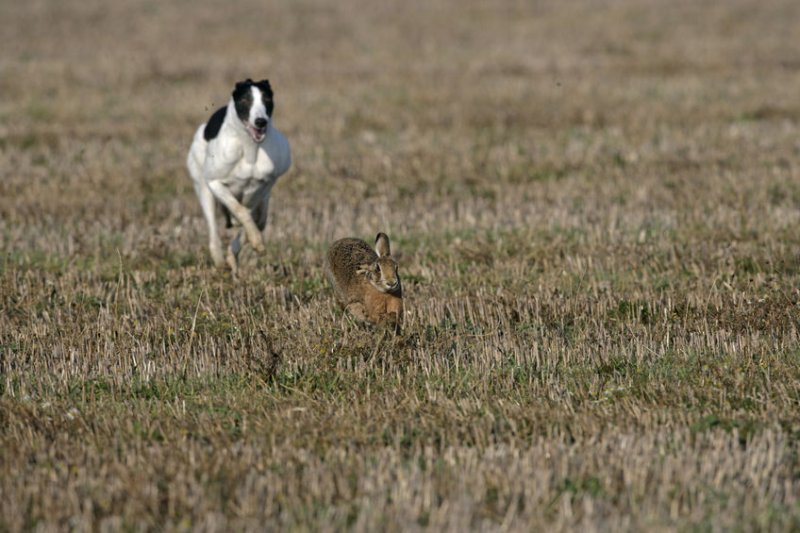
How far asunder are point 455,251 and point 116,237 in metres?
3.56

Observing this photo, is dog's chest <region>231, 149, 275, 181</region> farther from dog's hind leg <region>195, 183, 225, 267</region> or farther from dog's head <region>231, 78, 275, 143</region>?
dog's hind leg <region>195, 183, 225, 267</region>

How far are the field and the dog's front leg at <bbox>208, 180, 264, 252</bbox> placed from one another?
32cm

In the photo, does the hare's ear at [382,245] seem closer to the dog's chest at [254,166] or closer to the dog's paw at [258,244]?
the dog's paw at [258,244]

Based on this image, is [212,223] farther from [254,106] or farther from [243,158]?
[254,106]

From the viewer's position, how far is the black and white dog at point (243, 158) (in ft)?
31.2

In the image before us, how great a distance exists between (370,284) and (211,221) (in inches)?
147

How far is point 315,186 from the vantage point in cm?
1434

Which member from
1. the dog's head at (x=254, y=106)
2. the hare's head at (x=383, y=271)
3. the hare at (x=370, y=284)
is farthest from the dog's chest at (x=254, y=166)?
the hare's head at (x=383, y=271)

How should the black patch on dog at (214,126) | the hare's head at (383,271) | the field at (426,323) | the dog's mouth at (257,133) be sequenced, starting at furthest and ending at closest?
1. the black patch on dog at (214,126)
2. the dog's mouth at (257,133)
3. the hare's head at (383,271)
4. the field at (426,323)

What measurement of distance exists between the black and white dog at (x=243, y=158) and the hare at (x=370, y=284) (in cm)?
188

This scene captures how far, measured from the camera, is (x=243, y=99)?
957 cm

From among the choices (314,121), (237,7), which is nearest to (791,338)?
(314,121)

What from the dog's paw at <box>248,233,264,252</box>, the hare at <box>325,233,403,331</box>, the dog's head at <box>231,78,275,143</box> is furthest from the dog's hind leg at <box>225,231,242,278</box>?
the hare at <box>325,233,403,331</box>

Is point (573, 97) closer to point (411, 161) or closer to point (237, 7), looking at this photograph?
point (411, 161)
